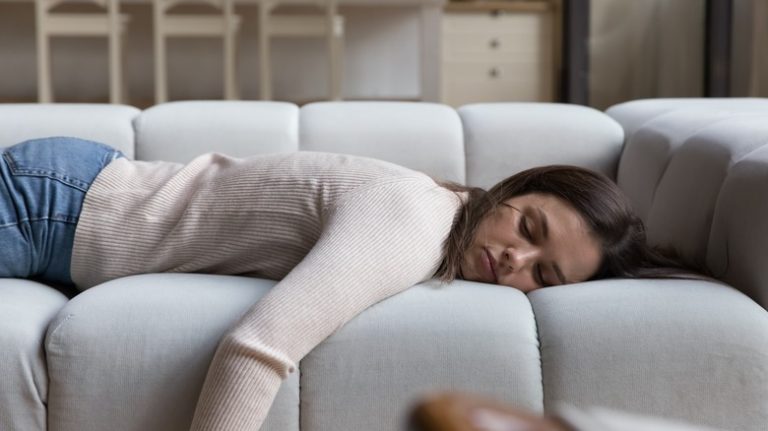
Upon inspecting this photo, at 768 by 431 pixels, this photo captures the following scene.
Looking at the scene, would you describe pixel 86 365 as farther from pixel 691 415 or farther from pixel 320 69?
pixel 320 69

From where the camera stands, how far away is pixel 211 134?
2174 millimetres

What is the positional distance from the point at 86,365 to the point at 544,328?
620 millimetres

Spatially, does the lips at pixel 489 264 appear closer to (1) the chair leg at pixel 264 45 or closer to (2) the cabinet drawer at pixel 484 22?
(1) the chair leg at pixel 264 45

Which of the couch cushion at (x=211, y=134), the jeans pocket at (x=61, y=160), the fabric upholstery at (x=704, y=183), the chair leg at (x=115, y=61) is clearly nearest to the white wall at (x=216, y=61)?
the chair leg at (x=115, y=61)

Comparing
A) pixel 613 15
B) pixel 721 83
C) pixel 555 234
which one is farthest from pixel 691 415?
pixel 613 15

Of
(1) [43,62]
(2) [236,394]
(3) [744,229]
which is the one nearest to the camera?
(2) [236,394]

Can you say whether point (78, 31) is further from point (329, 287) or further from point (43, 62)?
point (329, 287)

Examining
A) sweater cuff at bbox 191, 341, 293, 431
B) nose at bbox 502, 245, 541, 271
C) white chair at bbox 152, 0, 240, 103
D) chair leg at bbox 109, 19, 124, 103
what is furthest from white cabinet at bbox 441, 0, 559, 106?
sweater cuff at bbox 191, 341, 293, 431

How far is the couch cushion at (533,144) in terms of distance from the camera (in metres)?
2.20

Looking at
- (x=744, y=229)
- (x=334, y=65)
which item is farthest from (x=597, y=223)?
(x=334, y=65)

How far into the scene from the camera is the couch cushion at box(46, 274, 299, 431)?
4.49 ft

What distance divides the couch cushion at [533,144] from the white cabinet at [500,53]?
2922 millimetres

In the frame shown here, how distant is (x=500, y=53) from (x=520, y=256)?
3696 millimetres

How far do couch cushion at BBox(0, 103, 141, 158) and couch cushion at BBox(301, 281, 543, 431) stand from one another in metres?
0.97
